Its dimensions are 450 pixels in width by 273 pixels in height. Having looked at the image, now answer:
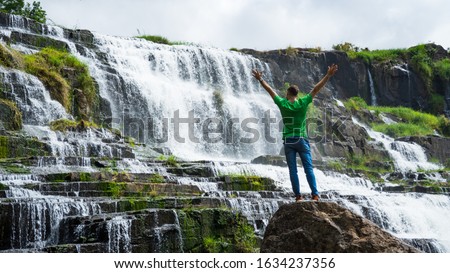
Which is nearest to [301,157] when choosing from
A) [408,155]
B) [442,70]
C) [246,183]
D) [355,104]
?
[246,183]

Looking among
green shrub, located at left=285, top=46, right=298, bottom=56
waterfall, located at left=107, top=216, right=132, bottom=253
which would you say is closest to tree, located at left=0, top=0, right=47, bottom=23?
green shrub, located at left=285, top=46, right=298, bottom=56

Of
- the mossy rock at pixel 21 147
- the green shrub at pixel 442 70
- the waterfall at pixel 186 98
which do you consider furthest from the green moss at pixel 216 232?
the green shrub at pixel 442 70

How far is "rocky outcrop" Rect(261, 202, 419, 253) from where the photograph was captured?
294 inches

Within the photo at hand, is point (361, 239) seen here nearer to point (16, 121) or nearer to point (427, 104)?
point (16, 121)

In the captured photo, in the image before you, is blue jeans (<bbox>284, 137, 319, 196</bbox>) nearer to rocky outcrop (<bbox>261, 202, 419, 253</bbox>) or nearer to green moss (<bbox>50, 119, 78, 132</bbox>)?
rocky outcrop (<bbox>261, 202, 419, 253</bbox>)

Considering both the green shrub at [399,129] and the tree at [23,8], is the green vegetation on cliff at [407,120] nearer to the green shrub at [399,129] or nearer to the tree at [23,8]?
the green shrub at [399,129]

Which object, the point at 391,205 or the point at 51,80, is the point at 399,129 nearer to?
the point at 391,205

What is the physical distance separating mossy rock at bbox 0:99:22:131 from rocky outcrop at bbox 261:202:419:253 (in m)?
11.6

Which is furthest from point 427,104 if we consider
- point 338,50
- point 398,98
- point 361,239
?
point 361,239

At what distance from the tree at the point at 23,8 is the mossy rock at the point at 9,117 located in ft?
58.5

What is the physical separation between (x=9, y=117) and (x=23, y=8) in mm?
19764

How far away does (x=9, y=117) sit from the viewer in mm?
17844

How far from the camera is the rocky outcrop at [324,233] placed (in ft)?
24.5

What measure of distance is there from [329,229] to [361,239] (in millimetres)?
370
